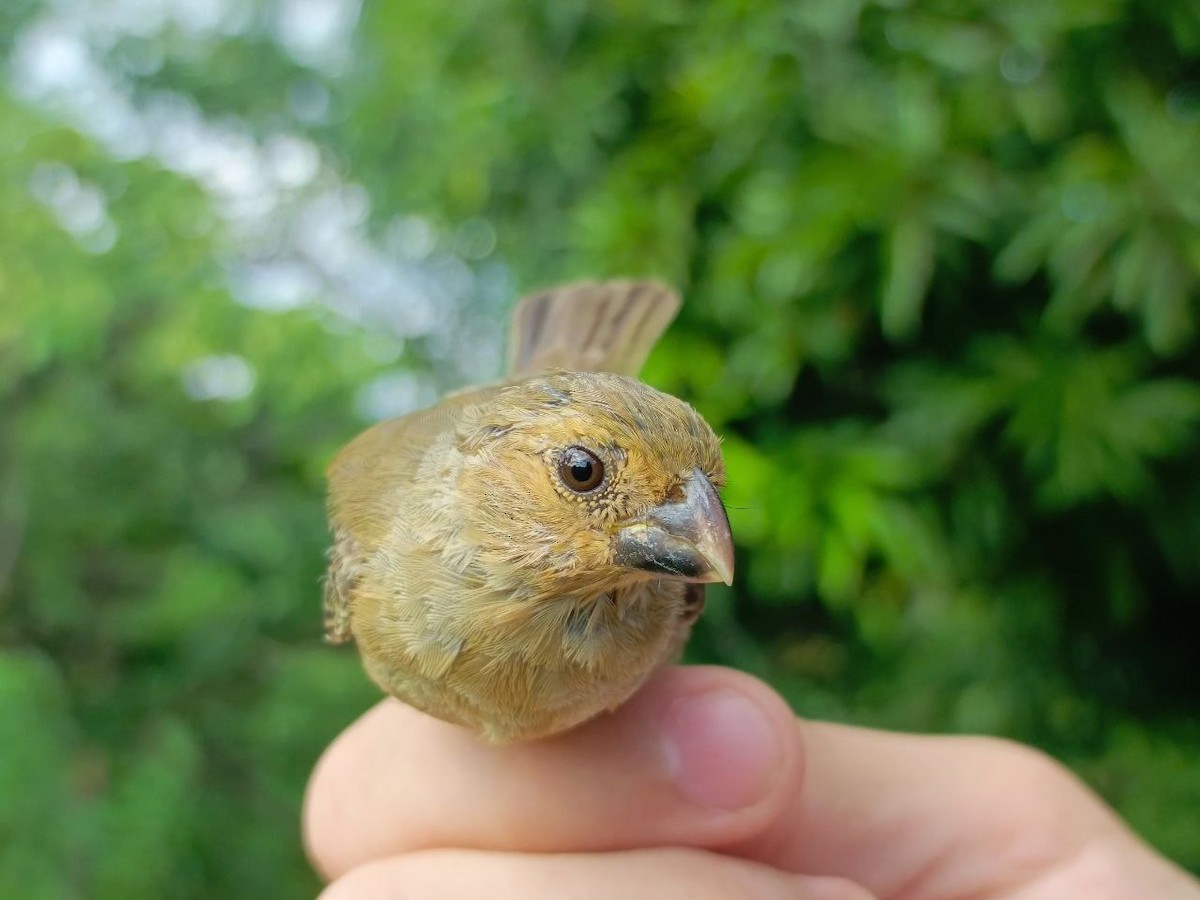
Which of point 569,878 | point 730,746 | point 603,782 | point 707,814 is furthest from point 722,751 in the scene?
point 569,878

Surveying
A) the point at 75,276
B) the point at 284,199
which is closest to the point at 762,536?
the point at 75,276

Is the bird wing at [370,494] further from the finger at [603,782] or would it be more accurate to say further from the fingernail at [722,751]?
the fingernail at [722,751]

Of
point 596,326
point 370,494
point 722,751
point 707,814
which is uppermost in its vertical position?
point 596,326

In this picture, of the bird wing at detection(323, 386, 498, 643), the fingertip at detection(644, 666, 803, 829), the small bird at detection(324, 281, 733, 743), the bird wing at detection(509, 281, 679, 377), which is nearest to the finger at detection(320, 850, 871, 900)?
the fingertip at detection(644, 666, 803, 829)

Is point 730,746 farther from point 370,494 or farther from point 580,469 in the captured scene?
point 370,494

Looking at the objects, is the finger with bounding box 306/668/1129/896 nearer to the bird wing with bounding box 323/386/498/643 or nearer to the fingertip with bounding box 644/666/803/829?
the fingertip with bounding box 644/666/803/829

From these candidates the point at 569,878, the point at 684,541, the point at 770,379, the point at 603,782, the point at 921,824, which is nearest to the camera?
the point at 684,541
